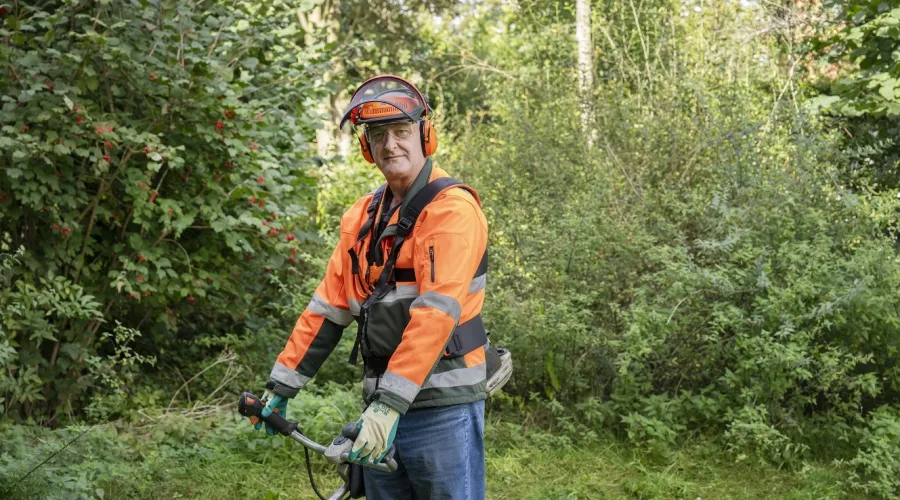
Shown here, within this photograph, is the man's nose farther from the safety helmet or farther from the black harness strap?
the black harness strap

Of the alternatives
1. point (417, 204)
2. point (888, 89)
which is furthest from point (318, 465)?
point (888, 89)

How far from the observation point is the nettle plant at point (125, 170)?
577 centimetres

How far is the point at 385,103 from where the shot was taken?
2965 mm

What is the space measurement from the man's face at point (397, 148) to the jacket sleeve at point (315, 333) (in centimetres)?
38

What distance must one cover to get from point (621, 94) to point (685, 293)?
2757 mm

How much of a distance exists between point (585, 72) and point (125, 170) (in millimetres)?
4605

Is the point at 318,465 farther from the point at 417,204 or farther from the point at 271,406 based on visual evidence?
the point at 417,204

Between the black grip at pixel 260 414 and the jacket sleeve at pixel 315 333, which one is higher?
the jacket sleeve at pixel 315 333

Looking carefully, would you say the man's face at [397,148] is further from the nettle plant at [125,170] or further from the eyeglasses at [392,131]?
the nettle plant at [125,170]

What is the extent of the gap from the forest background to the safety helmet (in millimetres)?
2560

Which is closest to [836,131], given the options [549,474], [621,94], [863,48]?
[863,48]

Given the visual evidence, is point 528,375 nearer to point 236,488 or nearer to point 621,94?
point 236,488

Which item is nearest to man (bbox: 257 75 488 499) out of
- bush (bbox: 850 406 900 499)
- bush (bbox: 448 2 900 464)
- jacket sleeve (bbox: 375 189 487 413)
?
jacket sleeve (bbox: 375 189 487 413)

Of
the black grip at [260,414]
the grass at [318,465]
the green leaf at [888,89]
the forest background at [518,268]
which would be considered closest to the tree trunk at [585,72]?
the forest background at [518,268]
